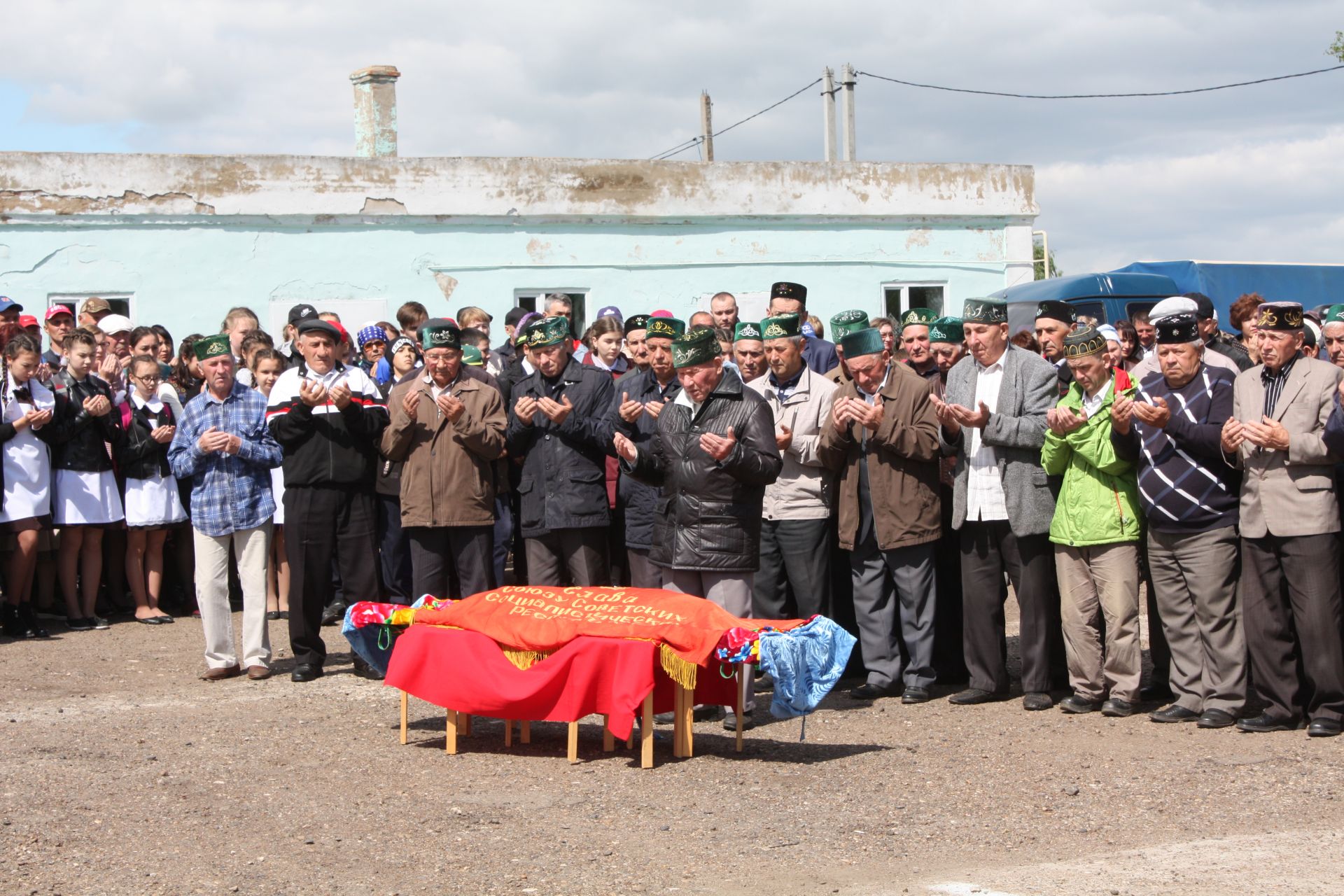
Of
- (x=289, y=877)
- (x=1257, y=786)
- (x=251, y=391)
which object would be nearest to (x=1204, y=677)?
(x=1257, y=786)

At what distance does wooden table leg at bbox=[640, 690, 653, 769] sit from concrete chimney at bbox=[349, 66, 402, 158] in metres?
15.6

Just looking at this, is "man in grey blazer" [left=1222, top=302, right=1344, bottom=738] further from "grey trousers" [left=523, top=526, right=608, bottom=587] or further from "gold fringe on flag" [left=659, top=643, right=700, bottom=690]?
"grey trousers" [left=523, top=526, right=608, bottom=587]

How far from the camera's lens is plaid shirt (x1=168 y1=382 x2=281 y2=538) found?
956 cm

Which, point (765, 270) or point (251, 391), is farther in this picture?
point (765, 270)

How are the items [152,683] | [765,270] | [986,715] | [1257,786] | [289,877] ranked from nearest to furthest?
[289,877] → [1257,786] → [986,715] → [152,683] → [765,270]

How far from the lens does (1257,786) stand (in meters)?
6.53

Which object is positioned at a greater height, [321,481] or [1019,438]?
[1019,438]

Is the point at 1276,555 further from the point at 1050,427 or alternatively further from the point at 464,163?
the point at 464,163

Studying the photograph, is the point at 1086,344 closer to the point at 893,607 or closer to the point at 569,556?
the point at 893,607

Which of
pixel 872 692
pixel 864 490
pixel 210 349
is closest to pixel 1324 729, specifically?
pixel 872 692

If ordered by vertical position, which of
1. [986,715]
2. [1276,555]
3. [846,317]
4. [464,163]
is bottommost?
[986,715]

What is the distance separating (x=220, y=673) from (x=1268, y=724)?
629 centimetres

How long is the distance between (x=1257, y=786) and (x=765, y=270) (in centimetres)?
1570

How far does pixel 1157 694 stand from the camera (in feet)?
28.0
